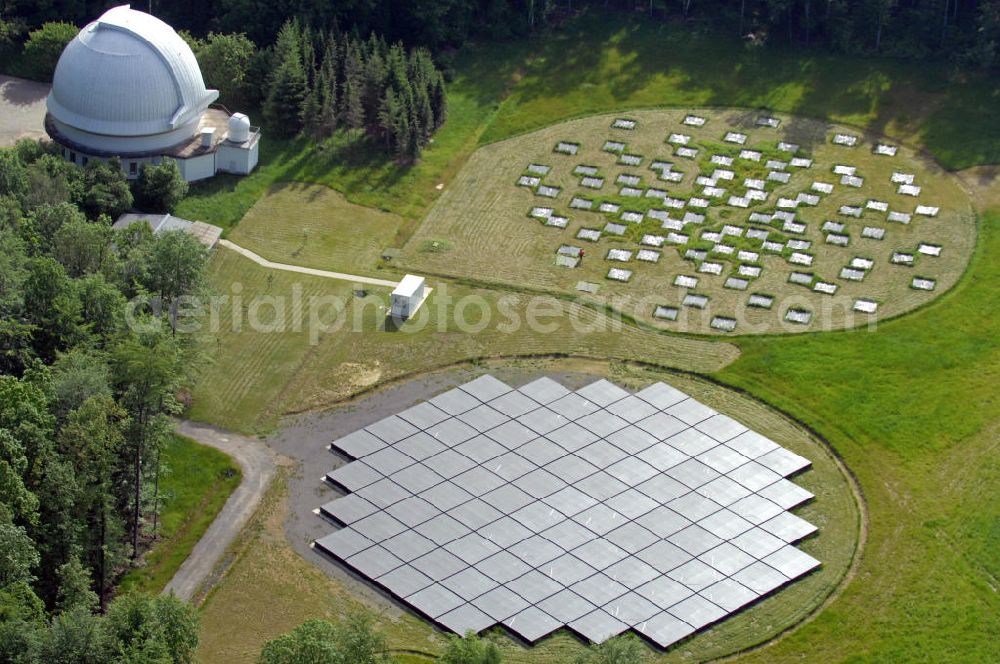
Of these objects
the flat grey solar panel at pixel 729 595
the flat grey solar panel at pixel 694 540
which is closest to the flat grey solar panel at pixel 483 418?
the flat grey solar panel at pixel 694 540

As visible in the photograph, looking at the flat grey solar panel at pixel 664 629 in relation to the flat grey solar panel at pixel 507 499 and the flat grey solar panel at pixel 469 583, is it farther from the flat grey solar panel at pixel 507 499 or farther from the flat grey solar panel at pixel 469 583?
the flat grey solar panel at pixel 507 499

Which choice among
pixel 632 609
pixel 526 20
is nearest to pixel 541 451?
pixel 632 609

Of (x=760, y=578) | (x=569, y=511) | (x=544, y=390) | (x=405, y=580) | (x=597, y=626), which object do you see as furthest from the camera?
(x=544, y=390)

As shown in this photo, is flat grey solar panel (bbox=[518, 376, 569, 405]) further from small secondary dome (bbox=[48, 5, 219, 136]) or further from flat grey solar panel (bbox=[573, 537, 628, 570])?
small secondary dome (bbox=[48, 5, 219, 136])

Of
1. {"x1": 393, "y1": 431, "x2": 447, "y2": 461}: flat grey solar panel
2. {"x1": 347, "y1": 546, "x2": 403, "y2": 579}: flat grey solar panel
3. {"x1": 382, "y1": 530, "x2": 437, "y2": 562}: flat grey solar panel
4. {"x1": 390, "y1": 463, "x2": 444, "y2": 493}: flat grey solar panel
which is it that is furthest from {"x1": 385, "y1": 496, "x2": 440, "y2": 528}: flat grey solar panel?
{"x1": 393, "y1": 431, "x2": 447, "y2": 461}: flat grey solar panel

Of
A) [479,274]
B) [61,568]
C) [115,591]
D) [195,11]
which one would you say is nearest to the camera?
[61,568]

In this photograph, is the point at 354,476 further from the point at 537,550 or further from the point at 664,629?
the point at 664,629

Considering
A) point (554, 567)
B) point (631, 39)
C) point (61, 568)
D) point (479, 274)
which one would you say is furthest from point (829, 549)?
point (631, 39)

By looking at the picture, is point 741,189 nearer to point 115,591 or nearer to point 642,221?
point 642,221
